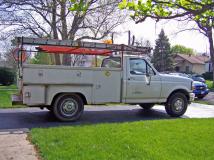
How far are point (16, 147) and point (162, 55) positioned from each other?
6730 cm

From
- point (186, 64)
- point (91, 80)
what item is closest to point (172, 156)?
point (91, 80)

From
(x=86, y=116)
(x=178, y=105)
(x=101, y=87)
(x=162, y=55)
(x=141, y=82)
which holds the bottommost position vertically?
(x=86, y=116)

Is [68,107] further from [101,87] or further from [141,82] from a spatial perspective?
[141,82]

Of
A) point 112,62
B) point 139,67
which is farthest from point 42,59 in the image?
point 139,67

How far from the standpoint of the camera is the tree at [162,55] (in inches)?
2847

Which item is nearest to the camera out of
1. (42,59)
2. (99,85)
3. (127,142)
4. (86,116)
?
(127,142)

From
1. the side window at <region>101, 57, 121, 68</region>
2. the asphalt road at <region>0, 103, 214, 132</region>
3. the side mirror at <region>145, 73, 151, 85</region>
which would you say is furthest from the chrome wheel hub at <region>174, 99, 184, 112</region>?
the side window at <region>101, 57, 121, 68</region>

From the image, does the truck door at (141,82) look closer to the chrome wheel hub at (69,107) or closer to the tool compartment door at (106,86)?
the tool compartment door at (106,86)

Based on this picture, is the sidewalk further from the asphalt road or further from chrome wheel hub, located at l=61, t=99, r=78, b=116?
chrome wheel hub, located at l=61, t=99, r=78, b=116

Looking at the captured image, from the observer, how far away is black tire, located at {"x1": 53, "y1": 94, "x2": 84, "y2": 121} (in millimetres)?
10430

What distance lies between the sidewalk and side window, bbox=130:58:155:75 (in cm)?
473

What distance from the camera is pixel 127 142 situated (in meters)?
6.89

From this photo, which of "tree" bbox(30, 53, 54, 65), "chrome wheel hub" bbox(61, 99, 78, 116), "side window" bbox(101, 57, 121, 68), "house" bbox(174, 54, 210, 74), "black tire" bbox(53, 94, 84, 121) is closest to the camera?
"black tire" bbox(53, 94, 84, 121)

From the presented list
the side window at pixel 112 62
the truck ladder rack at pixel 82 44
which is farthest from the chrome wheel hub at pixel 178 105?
the side window at pixel 112 62
